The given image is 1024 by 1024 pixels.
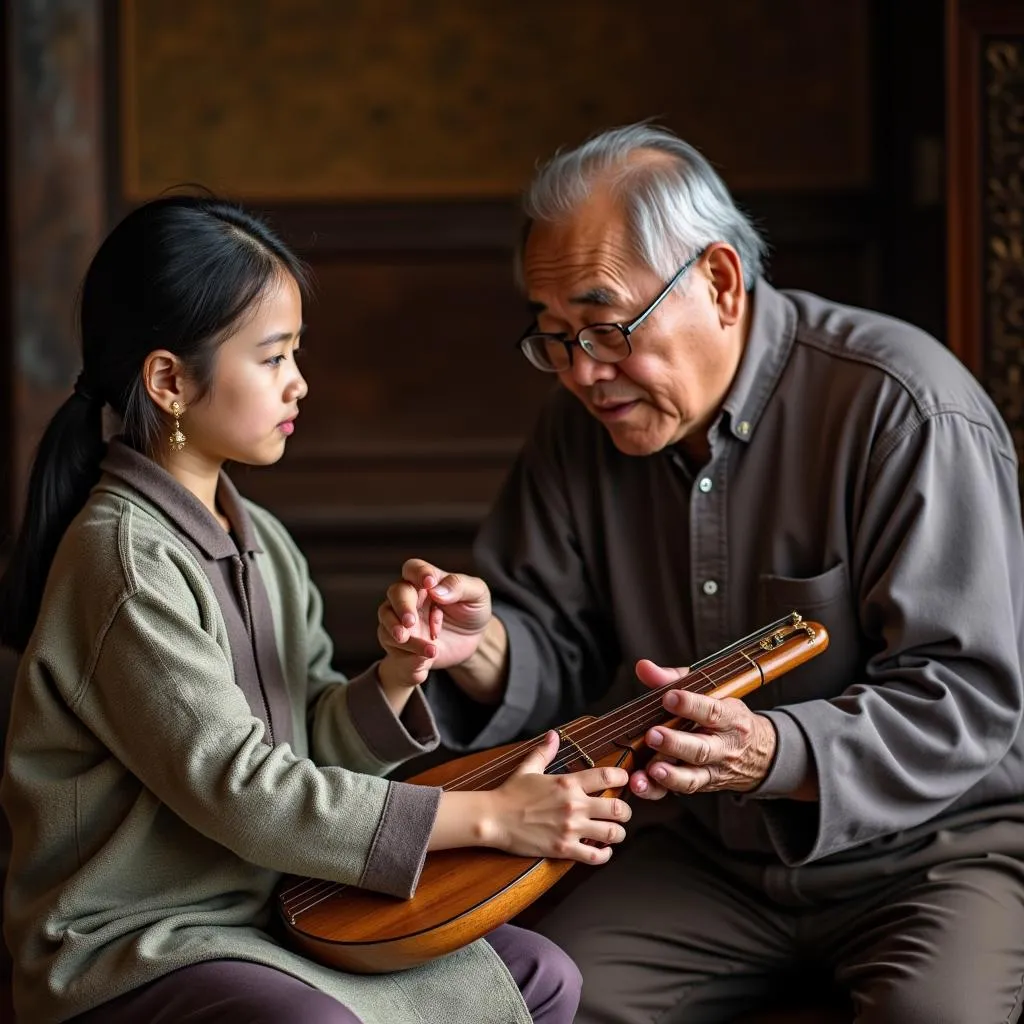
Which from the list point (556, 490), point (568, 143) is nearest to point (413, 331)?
point (568, 143)

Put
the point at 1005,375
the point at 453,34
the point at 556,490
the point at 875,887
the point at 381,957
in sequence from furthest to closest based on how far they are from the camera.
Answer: the point at 453,34 → the point at 1005,375 → the point at 556,490 → the point at 875,887 → the point at 381,957

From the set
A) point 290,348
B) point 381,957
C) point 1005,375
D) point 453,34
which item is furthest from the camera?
point 453,34

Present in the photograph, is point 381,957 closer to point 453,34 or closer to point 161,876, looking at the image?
point 161,876

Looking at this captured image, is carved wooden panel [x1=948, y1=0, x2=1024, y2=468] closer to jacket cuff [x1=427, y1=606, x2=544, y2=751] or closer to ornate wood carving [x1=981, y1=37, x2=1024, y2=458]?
ornate wood carving [x1=981, y1=37, x2=1024, y2=458]

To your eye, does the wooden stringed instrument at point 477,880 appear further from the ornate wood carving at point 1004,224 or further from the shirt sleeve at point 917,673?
the ornate wood carving at point 1004,224

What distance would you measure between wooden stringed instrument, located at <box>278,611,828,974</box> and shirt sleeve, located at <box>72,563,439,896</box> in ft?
0.13

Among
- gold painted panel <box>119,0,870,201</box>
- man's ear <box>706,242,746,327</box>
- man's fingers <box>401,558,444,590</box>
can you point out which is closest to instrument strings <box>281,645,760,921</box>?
man's fingers <box>401,558,444,590</box>

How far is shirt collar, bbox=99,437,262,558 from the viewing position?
1.52 metres

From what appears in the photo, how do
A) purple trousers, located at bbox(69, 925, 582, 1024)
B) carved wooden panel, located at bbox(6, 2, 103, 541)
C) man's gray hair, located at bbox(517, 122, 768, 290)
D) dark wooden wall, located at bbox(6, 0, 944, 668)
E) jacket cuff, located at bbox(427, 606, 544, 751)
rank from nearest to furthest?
purple trousers, located at bbox(69, 925, 582, 1024) → man's gray hair, located at bbox(517, 122, 768, 290) → jacket cuff, located at bbox(427, 606, 544, 751) → carved wooden panel, located at bbox(6, 2, 103, 541) → dark wooden wall, located at bbox(6, 0, 944, 668)

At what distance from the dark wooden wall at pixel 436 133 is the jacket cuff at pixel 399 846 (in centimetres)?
157

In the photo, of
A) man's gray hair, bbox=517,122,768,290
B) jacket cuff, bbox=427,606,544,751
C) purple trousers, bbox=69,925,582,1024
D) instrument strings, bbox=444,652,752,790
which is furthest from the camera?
jacket cuff, bbox=427,606,544,751

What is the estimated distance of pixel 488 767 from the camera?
5.18ft

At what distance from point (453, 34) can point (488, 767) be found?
1.99 metres

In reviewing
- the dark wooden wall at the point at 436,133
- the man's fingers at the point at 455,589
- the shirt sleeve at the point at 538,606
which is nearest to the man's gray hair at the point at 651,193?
the shirt sleeve at the point at 538,606
